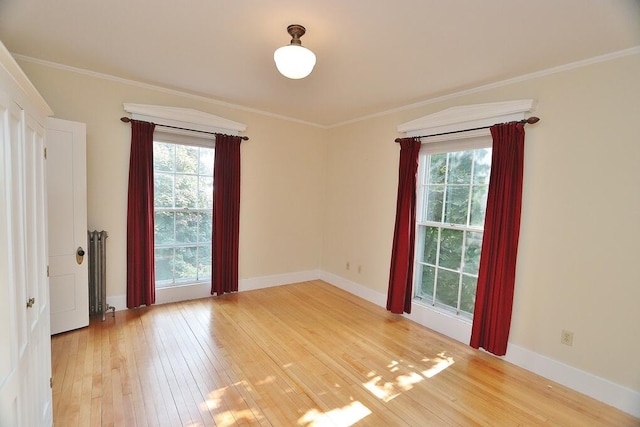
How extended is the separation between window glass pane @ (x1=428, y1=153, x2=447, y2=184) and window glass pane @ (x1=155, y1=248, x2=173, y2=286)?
330cm

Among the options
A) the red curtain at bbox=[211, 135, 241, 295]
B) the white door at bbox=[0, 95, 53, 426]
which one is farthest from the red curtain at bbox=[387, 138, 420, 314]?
the white door at bbox=[0, 95, 53, 426]

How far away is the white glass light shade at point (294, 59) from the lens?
1958mm

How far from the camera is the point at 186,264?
394cm

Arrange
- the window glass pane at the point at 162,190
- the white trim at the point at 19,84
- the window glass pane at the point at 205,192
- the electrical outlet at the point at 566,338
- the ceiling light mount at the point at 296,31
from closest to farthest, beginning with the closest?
the white trim at the point at 19,84
the ceiling light mount at the point at 296,31
the electrical outlet at the point at 566,338
the window glass pane at the point at 162,190
the window glass pane at the point at 205,192

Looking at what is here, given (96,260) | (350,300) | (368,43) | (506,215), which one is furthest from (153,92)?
(506,215)

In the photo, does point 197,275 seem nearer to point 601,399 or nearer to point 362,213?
point 362,213

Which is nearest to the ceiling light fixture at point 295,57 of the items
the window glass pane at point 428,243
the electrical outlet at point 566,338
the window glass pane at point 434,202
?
the window glass pane at point 434,202

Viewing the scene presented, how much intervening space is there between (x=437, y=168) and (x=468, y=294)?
1.41 m

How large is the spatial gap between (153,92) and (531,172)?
400cm

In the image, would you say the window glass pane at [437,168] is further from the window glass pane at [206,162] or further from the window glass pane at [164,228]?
the window glass pane at [164,228]

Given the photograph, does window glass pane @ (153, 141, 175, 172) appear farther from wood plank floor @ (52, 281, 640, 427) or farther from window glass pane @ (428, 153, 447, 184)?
window glass pane @ (428, 153, 447, 184)

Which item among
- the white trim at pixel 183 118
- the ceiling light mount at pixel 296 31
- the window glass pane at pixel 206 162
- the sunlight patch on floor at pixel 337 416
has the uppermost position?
the ceiling light mount at pixel 296 31

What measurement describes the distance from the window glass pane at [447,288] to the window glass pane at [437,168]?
1.02 m

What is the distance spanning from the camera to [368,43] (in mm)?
2268
